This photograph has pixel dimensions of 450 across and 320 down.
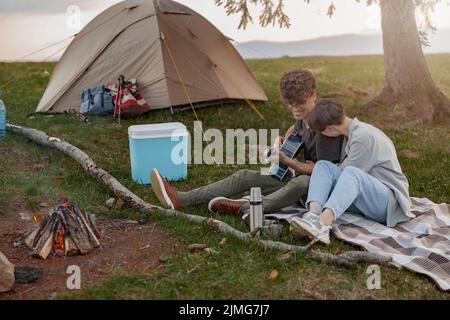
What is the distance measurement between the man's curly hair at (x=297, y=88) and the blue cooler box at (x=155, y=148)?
4.82ft

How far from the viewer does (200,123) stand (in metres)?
8.51

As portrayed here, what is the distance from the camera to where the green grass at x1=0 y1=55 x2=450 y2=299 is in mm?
3785

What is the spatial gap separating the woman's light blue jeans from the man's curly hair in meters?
0.56

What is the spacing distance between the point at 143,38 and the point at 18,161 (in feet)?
10.5

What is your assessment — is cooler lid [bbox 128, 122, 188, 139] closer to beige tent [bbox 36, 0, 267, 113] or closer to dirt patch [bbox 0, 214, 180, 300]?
dirt patch [bbox 0, 214, 180, 300]

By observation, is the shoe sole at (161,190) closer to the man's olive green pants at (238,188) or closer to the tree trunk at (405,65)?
the man's olive green pants at (238,188)

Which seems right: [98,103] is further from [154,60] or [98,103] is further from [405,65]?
[405,65]

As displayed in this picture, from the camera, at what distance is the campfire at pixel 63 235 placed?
4.36 m

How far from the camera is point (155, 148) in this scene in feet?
20.6

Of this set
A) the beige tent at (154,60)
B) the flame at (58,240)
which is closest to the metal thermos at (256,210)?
the flame at (58,240)

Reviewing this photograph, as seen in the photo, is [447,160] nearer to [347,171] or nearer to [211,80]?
[347,171]

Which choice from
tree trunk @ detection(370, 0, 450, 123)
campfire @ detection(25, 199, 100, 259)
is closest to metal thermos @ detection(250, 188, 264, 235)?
campfire @ detection(25, 199, 100, 259)

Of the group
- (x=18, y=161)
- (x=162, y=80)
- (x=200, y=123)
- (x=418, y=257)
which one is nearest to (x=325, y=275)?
(x=418, y=257)

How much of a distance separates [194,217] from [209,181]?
1.64m
